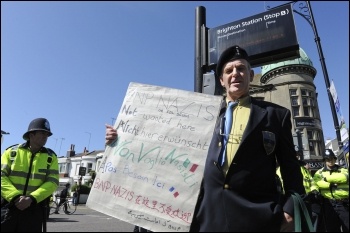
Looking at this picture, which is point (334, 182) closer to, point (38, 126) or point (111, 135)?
point (111, 135)

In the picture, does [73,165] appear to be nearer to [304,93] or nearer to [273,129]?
[304,93]

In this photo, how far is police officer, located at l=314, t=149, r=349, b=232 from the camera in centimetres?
607

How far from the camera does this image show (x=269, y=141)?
204 centimetres

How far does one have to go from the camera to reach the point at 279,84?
35.3 metres

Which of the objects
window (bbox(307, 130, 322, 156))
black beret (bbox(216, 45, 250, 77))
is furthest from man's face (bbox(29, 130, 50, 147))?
window (bbox(307, 130, 322, 156))

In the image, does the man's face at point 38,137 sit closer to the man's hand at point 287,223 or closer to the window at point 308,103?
the man's hand at point 287,223

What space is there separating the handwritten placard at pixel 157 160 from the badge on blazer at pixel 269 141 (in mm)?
426

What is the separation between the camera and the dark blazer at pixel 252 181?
6.06 feet

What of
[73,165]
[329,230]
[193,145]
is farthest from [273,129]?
[73,165]

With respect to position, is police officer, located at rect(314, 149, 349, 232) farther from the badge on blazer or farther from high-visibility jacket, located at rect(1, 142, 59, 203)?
high-visibility jacket, located at rect(1, 142, 59, 203)

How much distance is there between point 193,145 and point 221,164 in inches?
11.8

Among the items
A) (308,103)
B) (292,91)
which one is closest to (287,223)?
(292,91)

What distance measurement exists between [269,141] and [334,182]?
550 centimetres

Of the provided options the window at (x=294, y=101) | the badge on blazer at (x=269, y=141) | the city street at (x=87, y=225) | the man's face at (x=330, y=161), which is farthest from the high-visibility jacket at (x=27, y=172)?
the window at (x=294, y=101)
